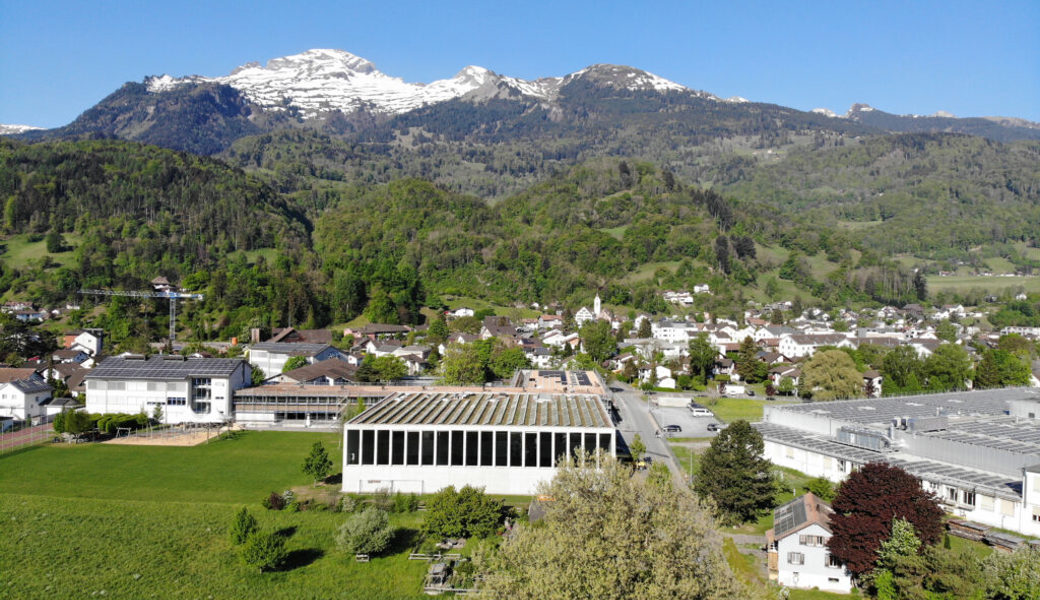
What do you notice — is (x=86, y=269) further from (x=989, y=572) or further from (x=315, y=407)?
(x=989, y=572)

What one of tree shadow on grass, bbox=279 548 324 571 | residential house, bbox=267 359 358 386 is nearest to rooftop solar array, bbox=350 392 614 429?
tree shadow on grass, bbox=279 548 324 571

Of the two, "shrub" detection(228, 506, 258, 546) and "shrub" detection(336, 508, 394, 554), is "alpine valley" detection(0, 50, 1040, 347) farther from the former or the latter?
"shrub" detection(336, 508, 394, 554)

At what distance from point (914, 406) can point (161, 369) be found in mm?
44216

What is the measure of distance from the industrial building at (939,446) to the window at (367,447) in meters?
17.8

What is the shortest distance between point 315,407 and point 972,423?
3523 centimetres

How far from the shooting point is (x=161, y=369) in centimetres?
4038

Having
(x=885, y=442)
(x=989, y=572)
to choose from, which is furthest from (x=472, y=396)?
(x=989, y=572)

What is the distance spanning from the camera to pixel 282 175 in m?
188

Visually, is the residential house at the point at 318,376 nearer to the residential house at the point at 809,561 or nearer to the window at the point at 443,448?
the window at the point at 443,448

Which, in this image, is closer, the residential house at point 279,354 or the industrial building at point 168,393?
the industrial building at point 168,393

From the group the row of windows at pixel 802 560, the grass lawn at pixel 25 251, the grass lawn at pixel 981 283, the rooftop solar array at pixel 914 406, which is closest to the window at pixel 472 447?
the row of windows at pixel 802 560

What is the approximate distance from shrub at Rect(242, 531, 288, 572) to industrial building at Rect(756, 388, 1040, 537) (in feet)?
63.5

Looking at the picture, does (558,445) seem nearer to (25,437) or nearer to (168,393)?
(168,393)

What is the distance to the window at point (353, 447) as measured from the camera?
25641 millimetres
